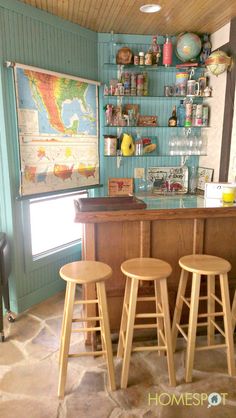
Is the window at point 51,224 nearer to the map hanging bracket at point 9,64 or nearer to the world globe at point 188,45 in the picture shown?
the map hanging bracket at point 9,64

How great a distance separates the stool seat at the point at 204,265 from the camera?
1.86m

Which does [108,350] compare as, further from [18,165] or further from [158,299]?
[18,165]

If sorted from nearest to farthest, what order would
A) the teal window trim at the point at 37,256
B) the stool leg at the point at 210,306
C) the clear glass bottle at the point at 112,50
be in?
1. the stool leg at the point at 210,306
2. the teal window trim at the point at 37,256
3. the clear glass bottle at the point at 112,50

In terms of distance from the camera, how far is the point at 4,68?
2.35 m

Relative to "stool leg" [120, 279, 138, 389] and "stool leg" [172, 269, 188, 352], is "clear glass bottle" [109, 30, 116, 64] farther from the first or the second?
"stool leg" [120, 279, 138, 389]

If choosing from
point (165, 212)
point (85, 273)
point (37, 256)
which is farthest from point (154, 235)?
point (37, 256)

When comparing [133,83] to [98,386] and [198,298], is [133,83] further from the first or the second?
[98,386]

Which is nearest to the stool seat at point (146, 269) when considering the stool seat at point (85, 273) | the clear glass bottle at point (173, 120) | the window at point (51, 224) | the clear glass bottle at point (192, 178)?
the stool seat at point (85, 273)

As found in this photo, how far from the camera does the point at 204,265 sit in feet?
6.29

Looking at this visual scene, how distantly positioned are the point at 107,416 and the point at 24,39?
8.69 feet

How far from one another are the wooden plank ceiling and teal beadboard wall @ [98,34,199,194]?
11 centimetres

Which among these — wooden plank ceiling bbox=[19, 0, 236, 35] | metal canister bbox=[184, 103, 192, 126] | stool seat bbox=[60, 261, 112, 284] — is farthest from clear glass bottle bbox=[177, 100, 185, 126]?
stool seat bbox=[60, 261, 112, 284]

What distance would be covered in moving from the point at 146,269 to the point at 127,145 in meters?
1.67

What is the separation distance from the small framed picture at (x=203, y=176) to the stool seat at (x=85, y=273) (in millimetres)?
1804
